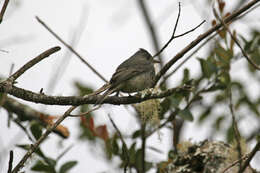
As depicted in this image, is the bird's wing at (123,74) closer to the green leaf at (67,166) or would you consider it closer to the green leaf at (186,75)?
the green leaf at (186,75)

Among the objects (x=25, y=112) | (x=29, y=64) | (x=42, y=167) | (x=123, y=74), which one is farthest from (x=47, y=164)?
(x=29, y=64)

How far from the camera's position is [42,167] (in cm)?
358

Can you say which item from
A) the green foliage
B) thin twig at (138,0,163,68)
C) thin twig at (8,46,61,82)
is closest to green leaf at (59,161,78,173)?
the green foliage

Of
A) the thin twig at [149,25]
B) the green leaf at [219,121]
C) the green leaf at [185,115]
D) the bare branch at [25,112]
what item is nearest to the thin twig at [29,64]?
the bare branch at [25,112]

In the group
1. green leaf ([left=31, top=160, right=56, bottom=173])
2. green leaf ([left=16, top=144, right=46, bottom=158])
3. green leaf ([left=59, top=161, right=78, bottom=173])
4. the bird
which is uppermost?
the bird

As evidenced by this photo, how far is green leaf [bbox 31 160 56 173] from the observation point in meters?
3.55

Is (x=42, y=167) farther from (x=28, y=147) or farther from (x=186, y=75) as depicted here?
(x=186, y=75)

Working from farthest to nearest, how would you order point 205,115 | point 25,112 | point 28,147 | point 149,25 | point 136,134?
point 149,25
point 205,115
point 25,112
point 136,134
point 28,147

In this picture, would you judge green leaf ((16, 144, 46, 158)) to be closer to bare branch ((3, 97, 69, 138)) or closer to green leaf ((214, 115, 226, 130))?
bare branch ((3, 97, 69, 138))

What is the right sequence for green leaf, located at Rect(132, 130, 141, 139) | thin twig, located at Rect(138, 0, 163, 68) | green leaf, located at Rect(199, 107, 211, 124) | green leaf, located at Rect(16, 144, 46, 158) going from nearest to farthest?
green leaf, located at Rect(16, 144, 46, 158), green leaf, located at Rect(132, 130, 141, 139), green leaf, located at Rect(199, 107, 211, 124), thin twig, located at Rect(138, 0, 163, 68)

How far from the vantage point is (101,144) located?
4.19 meters

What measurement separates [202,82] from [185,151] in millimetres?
793

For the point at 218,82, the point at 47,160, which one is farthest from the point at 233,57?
the point at 47,160

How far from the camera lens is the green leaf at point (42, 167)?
3.55 metres
